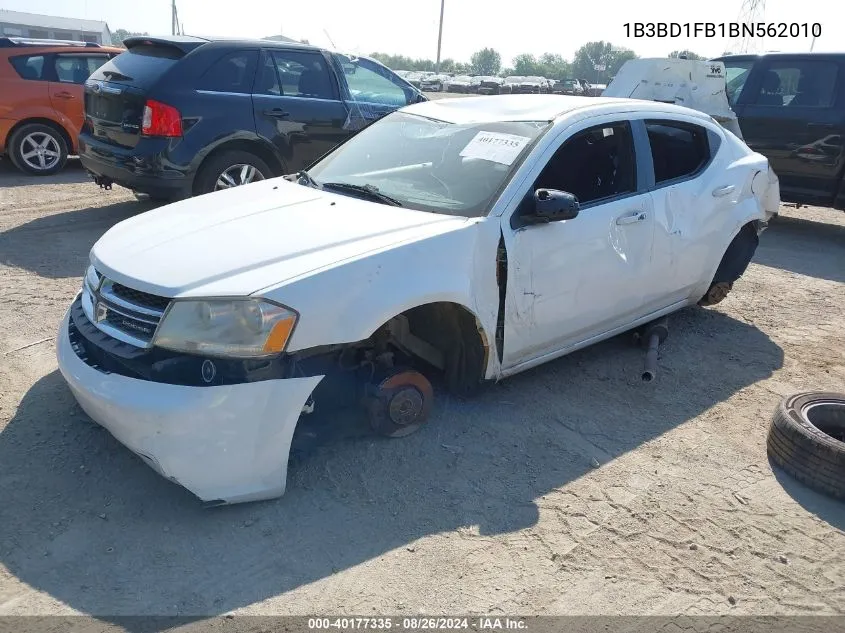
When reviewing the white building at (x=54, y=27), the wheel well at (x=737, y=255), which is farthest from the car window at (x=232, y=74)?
the white building at (x=54, y=27)

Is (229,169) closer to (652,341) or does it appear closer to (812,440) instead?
(652,341)

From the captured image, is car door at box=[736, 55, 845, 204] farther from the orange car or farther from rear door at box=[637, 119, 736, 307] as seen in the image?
the orange car

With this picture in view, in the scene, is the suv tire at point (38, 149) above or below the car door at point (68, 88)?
below

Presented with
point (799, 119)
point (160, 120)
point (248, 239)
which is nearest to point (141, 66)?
point (160, 120)

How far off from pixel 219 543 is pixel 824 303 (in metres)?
5.45

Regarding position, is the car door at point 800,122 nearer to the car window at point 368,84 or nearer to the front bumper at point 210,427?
the car window at point 368,84

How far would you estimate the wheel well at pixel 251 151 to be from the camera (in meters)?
6.69

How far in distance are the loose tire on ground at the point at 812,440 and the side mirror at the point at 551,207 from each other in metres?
1.49

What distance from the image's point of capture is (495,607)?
2498mm

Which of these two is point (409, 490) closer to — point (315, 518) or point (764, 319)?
point (315, 518)

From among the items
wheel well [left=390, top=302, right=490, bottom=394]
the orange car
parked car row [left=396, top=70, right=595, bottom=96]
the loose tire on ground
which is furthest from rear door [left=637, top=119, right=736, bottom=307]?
parked car row [left=396, top=70, right=595, bottom=96]

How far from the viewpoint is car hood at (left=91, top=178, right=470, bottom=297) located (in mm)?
2879

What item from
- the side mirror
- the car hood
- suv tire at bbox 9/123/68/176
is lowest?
suv tire at bbox 9/123/68/176

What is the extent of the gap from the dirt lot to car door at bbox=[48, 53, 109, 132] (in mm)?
6085
